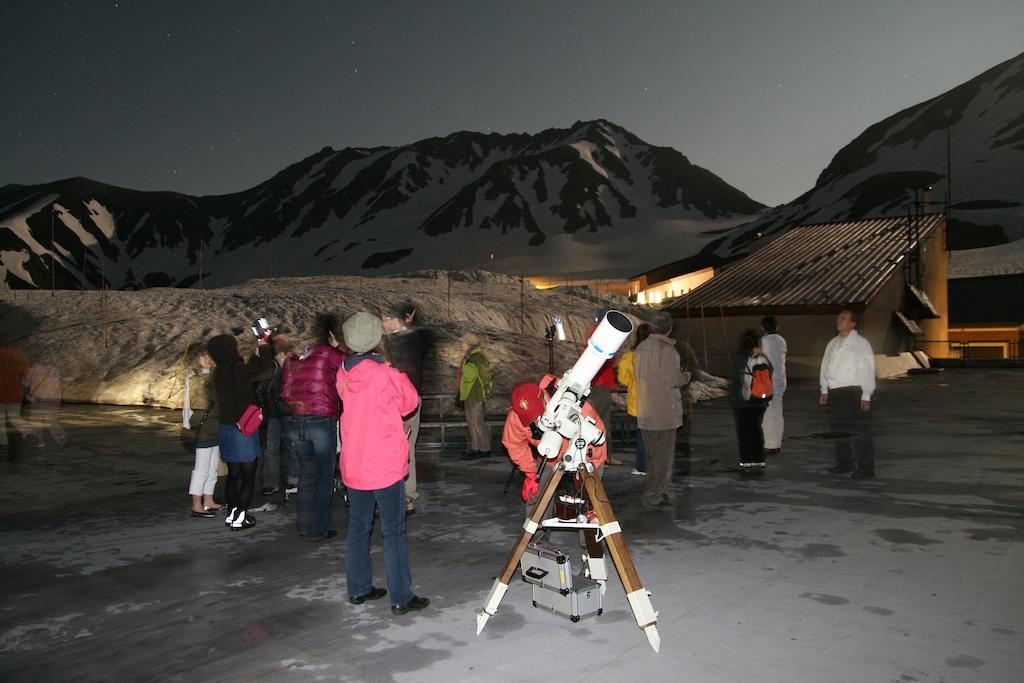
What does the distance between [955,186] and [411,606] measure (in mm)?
151605

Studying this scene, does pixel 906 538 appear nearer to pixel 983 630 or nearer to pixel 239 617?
pixel 983 630

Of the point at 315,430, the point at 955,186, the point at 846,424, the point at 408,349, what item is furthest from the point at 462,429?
the point at 955,186

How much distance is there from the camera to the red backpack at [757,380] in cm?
923

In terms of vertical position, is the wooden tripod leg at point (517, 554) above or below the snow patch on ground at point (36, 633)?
above

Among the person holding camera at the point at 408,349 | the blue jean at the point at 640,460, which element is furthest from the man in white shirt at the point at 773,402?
the person holding camera at the point at 408,349

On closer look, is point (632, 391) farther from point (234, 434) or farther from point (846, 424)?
point (234, 434)

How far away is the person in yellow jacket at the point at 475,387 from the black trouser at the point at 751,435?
336 cm

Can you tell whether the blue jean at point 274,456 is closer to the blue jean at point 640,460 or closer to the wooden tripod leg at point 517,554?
the blue jean at point 640,460

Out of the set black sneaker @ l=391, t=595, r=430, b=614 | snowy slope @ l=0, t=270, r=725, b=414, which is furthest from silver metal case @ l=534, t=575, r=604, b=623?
snowy slope @ l=0, t=270, r=725, b=414

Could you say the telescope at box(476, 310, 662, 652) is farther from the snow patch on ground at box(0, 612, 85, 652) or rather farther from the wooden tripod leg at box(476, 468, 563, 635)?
the snow patch on ground at box(0, 612, 85, 652)

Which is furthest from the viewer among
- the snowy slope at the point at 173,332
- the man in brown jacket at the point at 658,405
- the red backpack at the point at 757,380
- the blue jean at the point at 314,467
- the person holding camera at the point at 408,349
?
the snowy slope at the point at 173,332

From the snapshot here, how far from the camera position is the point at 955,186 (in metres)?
130

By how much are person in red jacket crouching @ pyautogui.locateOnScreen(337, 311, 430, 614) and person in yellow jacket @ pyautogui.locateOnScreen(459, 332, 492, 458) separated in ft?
16.5

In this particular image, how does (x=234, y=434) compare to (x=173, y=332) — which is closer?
(x=234, y=434)
